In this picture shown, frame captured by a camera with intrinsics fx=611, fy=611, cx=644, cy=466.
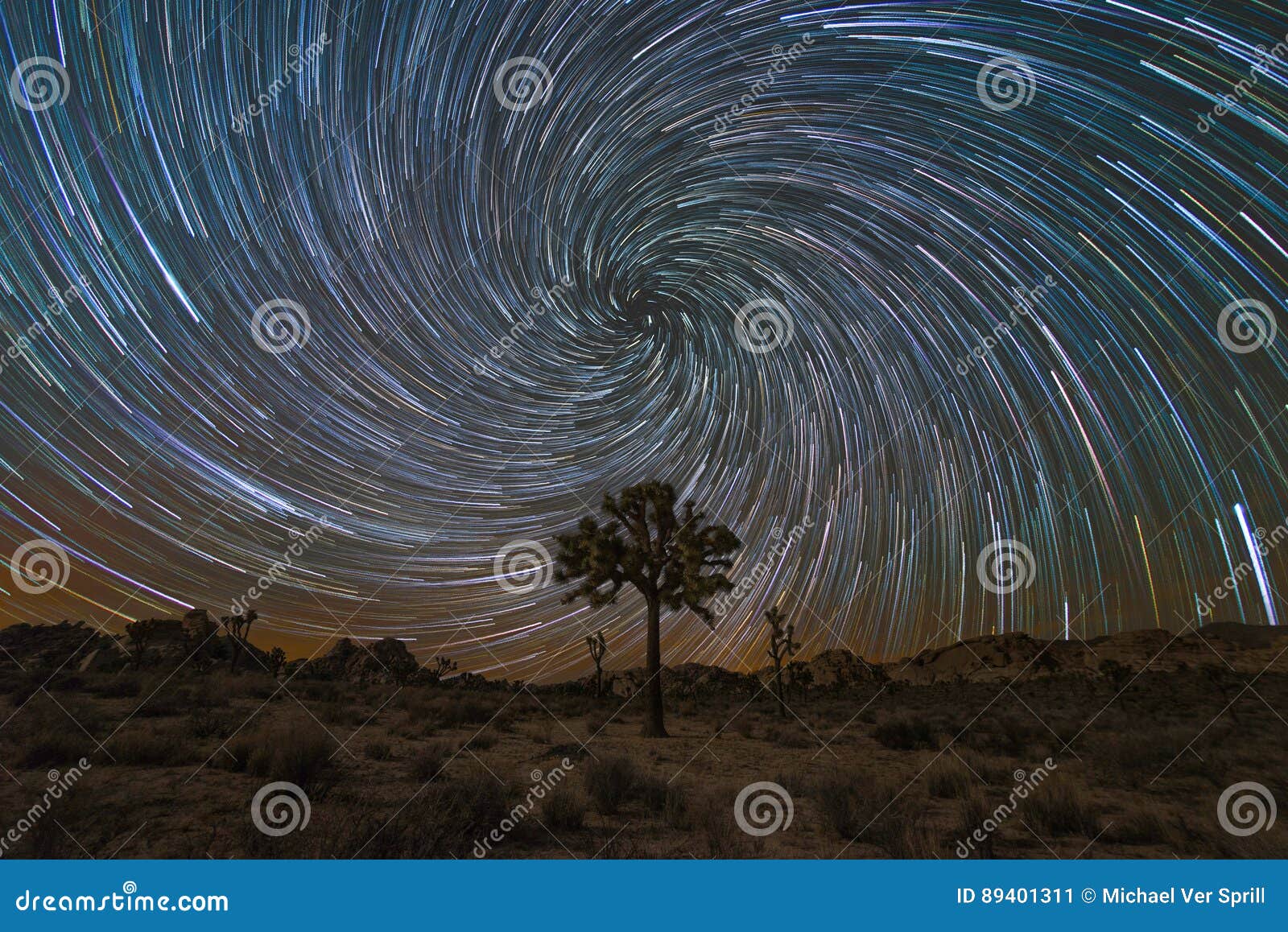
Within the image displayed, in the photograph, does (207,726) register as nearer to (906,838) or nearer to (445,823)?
(445,823)

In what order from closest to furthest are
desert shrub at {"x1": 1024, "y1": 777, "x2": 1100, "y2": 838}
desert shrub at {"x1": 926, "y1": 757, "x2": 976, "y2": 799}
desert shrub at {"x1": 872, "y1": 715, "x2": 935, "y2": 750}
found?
desert shrub at {"x1": 1024, "y1": 777, "x2": 1100, "y2": 838}, desert shrub at {"x1": 926, "y1": 757, "x2": 976, "y2": 799}, desert shrub at {"x1": 872, "y1": 715, "x2": 935, "y2": 750}

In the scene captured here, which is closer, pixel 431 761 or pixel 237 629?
pixel 431 761

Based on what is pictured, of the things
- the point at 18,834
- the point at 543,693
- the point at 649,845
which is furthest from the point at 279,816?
the point at 543,693

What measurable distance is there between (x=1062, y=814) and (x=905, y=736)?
909cm

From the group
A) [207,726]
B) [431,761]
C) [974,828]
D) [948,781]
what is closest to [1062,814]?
[974,828]

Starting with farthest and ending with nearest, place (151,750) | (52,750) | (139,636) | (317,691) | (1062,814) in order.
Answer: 1. (139,636)
2. (317,691)
3. (151,750)
4. (52,750)
5. (1062,814)

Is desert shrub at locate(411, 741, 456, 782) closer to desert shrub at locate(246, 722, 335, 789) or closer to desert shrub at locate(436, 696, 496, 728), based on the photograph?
desert shrub at locate(246, 722, 335, 789)

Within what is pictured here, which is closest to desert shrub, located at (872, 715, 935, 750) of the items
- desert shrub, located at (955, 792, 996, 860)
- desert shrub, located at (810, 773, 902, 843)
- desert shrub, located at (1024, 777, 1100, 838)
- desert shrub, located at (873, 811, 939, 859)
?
desert shrub, located at (810, 773, 902, 843)

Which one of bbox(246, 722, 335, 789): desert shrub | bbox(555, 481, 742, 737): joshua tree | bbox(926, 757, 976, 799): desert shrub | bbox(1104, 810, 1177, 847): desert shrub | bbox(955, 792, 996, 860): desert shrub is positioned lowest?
bbox(246, 722, 335, 789): desert shrub

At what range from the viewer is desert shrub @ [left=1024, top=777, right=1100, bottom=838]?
1074cm

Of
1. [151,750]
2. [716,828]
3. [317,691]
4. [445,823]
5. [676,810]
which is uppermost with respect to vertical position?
[317,691]

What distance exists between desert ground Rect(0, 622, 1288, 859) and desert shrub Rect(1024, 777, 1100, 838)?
0.04 meters

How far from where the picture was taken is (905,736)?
19.5 m

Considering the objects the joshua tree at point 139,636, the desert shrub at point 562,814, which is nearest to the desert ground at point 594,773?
the desert shrub at point 562,814
